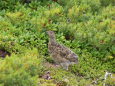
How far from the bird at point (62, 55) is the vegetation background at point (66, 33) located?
261 mm

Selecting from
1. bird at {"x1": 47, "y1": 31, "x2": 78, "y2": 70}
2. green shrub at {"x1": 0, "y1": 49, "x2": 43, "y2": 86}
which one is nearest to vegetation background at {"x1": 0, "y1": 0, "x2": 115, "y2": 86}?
bird at {"x1": 47, "y1": 31, "x2": 78, "y2": 70}

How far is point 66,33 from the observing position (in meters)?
10.8

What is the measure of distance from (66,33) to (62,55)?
2152mm

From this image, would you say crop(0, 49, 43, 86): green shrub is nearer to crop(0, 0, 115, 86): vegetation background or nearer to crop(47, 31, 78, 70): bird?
crop(0, 0, 115, 86): vegetation background

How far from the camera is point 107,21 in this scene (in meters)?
10.8

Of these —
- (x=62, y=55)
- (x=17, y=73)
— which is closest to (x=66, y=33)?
(x=62, y=55)

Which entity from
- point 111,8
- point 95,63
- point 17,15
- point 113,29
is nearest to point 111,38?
point 113,29

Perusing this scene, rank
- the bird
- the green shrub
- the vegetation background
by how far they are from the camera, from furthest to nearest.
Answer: the vegetation background → the bird → the green shrub

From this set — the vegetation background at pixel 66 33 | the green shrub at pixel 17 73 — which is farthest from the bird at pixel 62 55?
the green shrub at pixel 17 73

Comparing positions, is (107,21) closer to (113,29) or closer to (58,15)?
(113,29)

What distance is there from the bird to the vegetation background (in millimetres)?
261

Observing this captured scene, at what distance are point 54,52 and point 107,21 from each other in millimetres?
2777

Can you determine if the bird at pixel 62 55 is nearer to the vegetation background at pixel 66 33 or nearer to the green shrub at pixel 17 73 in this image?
the vegetation background at pixel 66 33

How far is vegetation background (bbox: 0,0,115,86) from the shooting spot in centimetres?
874
